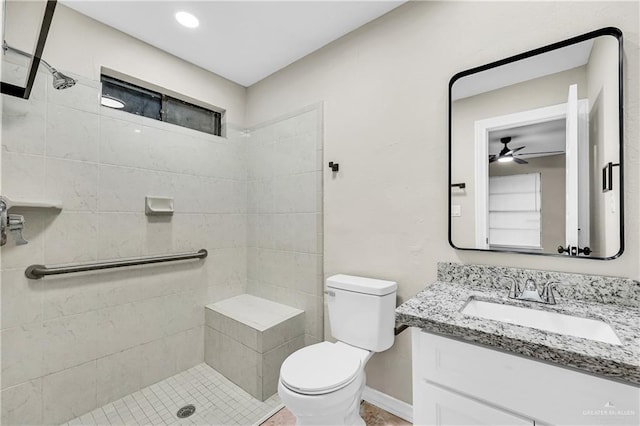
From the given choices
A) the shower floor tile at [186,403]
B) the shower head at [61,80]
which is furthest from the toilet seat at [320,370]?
the shower head at [61,80]

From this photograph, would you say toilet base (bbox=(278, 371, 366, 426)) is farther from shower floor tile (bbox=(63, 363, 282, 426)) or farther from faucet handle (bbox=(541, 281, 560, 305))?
faucet handle (bbox=(541, 281, 560, 305))

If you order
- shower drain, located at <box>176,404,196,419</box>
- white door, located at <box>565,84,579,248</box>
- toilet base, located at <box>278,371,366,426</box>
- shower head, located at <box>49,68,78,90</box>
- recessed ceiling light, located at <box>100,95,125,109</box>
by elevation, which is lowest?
shower drain, located at <box>176,404,196,419</box>

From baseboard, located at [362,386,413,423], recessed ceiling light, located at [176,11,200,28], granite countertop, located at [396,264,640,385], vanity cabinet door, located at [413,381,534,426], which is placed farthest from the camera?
recessed ceiling light, located at [176,11,200,28]

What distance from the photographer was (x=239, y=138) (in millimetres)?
2621

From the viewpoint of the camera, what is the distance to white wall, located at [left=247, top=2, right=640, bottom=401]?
1.20 metres

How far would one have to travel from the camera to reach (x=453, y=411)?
3.18ft

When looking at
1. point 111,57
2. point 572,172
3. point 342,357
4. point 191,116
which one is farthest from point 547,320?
point 111,57

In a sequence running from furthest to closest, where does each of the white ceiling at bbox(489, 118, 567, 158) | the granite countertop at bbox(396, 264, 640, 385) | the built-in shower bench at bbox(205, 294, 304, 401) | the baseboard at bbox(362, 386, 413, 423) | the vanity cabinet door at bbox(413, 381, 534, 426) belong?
the built-in shower bench at bbox(205, 294, 304, 401), the baseboard at bbox(362, 386, 413, 423), the white ceiling at bbox(489, 118, 567, 158), the vanity cabinet door at bbox(413, 381, 534, 426), the granite countertop at bbox(396, 264, 640, 385)

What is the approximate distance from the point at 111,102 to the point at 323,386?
84.5 inches

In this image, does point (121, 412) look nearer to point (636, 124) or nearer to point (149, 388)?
point (149, 388)

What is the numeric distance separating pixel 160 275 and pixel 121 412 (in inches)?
32.3

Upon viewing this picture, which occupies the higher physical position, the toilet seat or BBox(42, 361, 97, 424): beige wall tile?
the toilet seat

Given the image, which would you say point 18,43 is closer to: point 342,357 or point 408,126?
point 408,126

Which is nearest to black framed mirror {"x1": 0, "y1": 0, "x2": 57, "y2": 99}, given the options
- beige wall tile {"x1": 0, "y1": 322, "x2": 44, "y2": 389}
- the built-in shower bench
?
beige wall tile {"x1": 0, "y1": 322, "x2": 44, "y2": 389}
